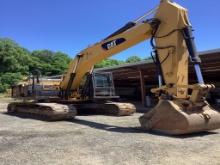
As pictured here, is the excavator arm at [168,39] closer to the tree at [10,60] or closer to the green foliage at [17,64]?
the green foliage at [17,64]

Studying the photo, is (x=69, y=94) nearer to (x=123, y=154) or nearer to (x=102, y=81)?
(x=102, y=81)

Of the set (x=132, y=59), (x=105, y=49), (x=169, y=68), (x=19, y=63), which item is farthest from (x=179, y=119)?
(x=132, y=59)

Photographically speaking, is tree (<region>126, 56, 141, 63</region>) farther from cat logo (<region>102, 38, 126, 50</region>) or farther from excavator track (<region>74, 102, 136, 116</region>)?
cat logo (<region>102, 38, 126, 50</region>)

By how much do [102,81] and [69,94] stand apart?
1582 mm

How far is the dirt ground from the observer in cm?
730

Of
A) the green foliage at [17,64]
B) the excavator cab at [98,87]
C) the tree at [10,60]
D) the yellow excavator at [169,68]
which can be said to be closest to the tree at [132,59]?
the green foliage at [17,64]

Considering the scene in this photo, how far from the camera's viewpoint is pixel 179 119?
1012cm

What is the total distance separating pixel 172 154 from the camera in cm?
780

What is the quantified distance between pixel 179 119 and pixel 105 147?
248 centimetres

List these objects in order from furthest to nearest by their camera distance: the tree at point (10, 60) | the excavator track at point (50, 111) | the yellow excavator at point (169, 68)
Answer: the tree at point (10, 60), the excavator track at point (50, 111), the yellow excavator at point (169, 68)

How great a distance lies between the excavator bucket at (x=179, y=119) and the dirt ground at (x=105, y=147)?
26cm

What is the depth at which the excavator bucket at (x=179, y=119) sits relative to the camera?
10.1m

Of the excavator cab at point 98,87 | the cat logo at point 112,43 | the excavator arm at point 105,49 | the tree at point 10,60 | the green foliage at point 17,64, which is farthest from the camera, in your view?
the tree at point 10,60

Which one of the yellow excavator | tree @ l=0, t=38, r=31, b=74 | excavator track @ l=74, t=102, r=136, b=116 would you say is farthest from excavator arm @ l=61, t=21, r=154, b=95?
tree @ l=0, t=38, r=31, b=74
